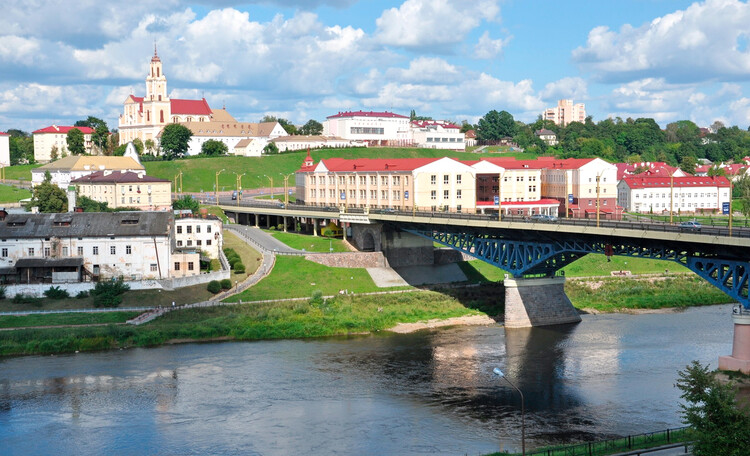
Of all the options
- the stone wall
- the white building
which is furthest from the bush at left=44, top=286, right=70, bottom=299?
the white building

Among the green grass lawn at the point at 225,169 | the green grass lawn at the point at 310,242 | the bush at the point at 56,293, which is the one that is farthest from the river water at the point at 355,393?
the green grass lawn at the point at 225,169

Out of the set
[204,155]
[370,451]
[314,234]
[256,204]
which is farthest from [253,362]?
[204,155]

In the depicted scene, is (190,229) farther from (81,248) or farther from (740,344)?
(740,344)

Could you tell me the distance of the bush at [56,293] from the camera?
81.8m

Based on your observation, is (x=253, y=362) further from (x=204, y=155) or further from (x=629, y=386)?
(x=204, y=155)

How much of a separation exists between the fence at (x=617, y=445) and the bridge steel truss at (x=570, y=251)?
18.2m

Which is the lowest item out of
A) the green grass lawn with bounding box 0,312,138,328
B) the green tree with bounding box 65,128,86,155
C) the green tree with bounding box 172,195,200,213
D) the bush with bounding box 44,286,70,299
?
the green grass lawn with bounding box 0,312,138,328

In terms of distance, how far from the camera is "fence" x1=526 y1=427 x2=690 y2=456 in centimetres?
4203

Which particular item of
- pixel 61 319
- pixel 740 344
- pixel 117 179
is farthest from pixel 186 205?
pixel 740 344

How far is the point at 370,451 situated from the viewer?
154ft

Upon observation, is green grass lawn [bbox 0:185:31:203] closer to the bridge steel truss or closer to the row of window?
the row of window

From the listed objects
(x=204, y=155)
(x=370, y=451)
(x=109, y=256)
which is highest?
(x=204, y=155)

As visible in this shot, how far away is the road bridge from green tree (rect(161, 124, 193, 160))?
7918cm

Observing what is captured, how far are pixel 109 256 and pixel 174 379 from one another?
29.8 m
